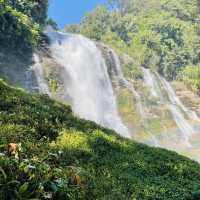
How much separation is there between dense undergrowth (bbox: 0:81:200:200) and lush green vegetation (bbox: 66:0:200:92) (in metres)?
45.9

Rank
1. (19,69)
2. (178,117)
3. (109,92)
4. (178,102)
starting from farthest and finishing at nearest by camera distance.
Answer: (178,102) < (109,92) < (178,117) < (19,69)

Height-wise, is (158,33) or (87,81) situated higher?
(158,33)

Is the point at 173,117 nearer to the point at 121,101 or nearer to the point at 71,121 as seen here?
the point at 121,101

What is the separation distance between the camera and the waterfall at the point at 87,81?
43844 mm

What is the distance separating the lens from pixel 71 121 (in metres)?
13.9

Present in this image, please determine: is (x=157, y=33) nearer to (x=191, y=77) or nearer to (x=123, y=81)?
(x=191, y=77)

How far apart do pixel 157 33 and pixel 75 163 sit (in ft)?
219

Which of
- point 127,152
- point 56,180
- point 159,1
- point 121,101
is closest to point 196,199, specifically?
point 127,152

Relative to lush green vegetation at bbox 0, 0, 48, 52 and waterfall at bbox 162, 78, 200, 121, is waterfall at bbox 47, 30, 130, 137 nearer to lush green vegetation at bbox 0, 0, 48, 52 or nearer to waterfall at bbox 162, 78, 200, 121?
lush green vegetation at bbox 0, 0, 48, 52

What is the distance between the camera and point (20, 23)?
36.6m

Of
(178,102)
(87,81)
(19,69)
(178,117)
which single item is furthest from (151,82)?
(19,69)

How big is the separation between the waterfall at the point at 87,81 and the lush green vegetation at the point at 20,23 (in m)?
4.55

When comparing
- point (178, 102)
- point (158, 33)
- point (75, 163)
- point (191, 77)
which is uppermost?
point (158, 33)

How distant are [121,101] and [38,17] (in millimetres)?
11957
